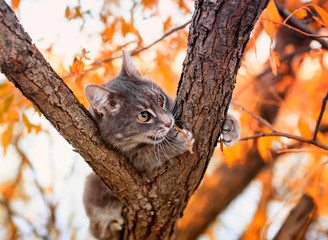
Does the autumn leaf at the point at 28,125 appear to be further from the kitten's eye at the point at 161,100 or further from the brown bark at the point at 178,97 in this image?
the kitten's eye at the point at 161,100

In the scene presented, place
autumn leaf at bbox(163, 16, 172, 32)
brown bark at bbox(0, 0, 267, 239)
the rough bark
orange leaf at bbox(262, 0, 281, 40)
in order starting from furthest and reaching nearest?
the rough bark < autumn leaf at bbox(163, 16, 172, 32) < orange leaf at bbox(262, 0, 281, 40) < brown bark at bbox(0, 0, 267, 239)

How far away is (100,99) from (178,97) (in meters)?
0.64

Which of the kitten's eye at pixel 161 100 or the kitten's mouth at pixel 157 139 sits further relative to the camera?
the kitten's eye at pixel 161 100

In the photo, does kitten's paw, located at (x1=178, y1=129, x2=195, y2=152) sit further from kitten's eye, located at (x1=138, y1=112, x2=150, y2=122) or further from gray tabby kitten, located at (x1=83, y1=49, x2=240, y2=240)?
kitten's eye, located at (x1=138, y1=112, x2=150, y2=122)

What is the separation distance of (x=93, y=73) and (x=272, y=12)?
1.79 m

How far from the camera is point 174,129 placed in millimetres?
2264

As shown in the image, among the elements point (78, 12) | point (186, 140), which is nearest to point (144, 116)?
point (186, 140)

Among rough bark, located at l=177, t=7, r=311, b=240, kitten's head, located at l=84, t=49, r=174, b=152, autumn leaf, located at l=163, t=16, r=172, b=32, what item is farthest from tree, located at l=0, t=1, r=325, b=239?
rough bark, located at l=177, t=7, r=311, b=240

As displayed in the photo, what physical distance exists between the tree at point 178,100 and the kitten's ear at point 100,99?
158mm

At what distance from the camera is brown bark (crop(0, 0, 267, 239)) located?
161 cm

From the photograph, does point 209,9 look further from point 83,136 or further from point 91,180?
point 91,180

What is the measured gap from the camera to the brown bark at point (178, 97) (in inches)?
63.3

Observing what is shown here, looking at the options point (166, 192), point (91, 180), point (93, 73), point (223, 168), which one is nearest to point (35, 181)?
point (91, 180)

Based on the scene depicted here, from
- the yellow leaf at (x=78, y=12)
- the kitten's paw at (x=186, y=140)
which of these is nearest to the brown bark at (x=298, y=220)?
the kitten's paw at (x=186, y=140)
